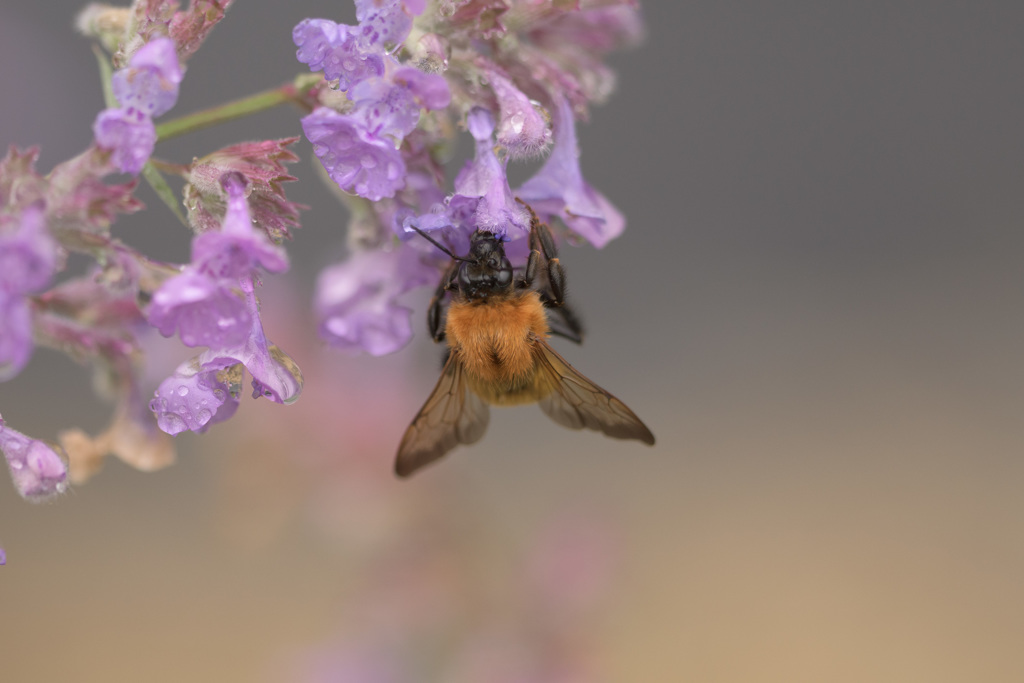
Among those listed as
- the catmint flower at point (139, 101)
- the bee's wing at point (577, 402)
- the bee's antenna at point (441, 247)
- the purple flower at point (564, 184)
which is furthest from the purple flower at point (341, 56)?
the bee's wing at point (577, 402)

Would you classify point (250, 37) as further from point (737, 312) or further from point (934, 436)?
point (934, 436)

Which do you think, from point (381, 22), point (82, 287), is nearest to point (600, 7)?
point (381, 22)

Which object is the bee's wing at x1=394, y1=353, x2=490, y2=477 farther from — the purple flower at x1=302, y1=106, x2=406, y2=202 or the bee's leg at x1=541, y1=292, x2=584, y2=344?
the purple flower at x1=302, y1=106, x2=406, y2=202

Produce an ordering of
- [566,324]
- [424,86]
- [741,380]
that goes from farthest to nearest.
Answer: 1. [741,380]
2. [566,324]
3. [424,86]

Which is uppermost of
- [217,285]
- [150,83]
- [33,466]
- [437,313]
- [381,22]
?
[381,22]

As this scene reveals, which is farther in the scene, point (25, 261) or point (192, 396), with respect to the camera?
point (192, 396)

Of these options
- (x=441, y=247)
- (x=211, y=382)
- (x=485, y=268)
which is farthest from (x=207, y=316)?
(x=485, y=268)

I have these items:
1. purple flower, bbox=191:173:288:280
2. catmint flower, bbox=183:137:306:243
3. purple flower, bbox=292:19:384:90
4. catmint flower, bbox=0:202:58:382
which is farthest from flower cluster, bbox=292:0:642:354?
catmint flower, bbox=0:202:58:382

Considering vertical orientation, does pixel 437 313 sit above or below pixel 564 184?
below

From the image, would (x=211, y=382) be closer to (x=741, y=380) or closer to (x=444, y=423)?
(x=444, y=423)

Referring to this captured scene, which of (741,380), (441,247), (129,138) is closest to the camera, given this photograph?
(129,138)
